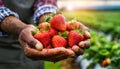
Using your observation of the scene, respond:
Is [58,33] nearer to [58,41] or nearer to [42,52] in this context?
[58,41]

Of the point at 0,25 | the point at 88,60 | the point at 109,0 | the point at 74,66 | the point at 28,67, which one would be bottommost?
the point at 109,0

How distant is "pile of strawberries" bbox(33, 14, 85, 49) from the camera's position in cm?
287

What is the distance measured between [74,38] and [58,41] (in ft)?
0.40

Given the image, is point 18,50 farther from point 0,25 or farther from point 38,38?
point 38,38

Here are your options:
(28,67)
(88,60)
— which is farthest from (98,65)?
(28,67)

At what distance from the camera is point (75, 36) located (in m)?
2.90

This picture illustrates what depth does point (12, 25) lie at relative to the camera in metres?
3.12

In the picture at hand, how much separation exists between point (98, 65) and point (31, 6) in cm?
264

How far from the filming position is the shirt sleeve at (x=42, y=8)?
3580 mm

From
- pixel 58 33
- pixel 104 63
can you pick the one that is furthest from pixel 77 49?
pixel 104 63

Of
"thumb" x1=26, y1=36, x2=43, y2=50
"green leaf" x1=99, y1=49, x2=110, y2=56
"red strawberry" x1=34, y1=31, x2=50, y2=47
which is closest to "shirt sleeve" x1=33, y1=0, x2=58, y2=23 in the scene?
"red strawberry" x1=34, y1=31, x2=50, y2=47

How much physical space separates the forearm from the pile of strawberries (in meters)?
0.16

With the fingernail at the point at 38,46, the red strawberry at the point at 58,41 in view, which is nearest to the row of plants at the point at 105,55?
the red strawberry at the point at 58,41

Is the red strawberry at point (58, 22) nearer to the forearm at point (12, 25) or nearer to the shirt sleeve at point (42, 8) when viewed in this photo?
the forearm at point (12, 25)
